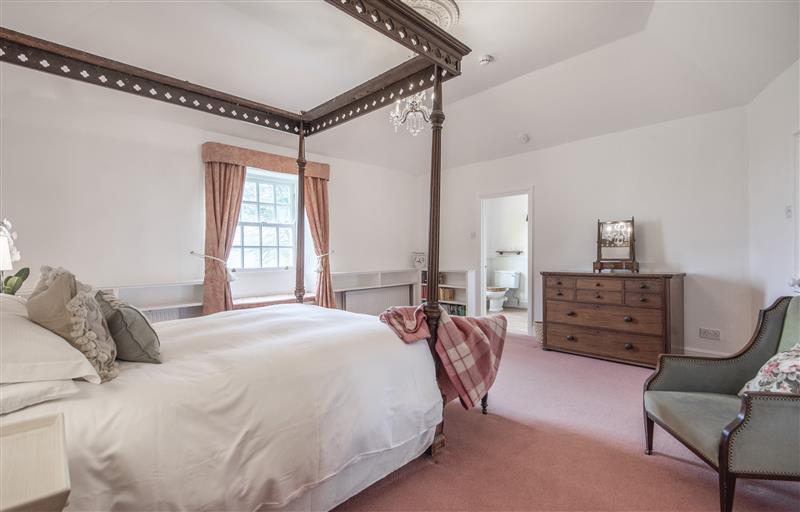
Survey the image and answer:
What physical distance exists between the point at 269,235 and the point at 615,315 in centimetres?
406

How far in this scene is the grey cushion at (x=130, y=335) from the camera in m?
1.42

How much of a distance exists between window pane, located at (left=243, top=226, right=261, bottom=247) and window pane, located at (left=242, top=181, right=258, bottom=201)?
1.15 ft

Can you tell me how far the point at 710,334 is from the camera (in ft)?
11.9

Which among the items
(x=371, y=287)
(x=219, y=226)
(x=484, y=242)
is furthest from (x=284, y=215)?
(x=484, y=242)

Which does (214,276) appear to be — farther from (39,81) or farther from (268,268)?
(39,81)

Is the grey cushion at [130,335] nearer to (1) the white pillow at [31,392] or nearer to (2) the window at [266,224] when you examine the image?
(1) the white pillow at [31,392]

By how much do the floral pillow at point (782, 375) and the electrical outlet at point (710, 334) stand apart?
2307 millimetres

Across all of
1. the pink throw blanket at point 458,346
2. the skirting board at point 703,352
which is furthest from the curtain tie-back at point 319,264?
the skirting board at point 703,352

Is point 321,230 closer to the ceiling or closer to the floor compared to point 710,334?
closer to the ceiling

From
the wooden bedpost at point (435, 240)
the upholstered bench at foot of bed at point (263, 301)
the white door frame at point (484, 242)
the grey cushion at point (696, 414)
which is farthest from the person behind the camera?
the white door frame at point (484, 242)

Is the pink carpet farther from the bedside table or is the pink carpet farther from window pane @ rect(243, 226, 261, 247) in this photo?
window pane @ rect(243, 226, 261, 247)

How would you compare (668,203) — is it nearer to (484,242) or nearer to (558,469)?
(484,242)

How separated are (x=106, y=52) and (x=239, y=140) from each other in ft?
4.61

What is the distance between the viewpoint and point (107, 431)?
103 cm
